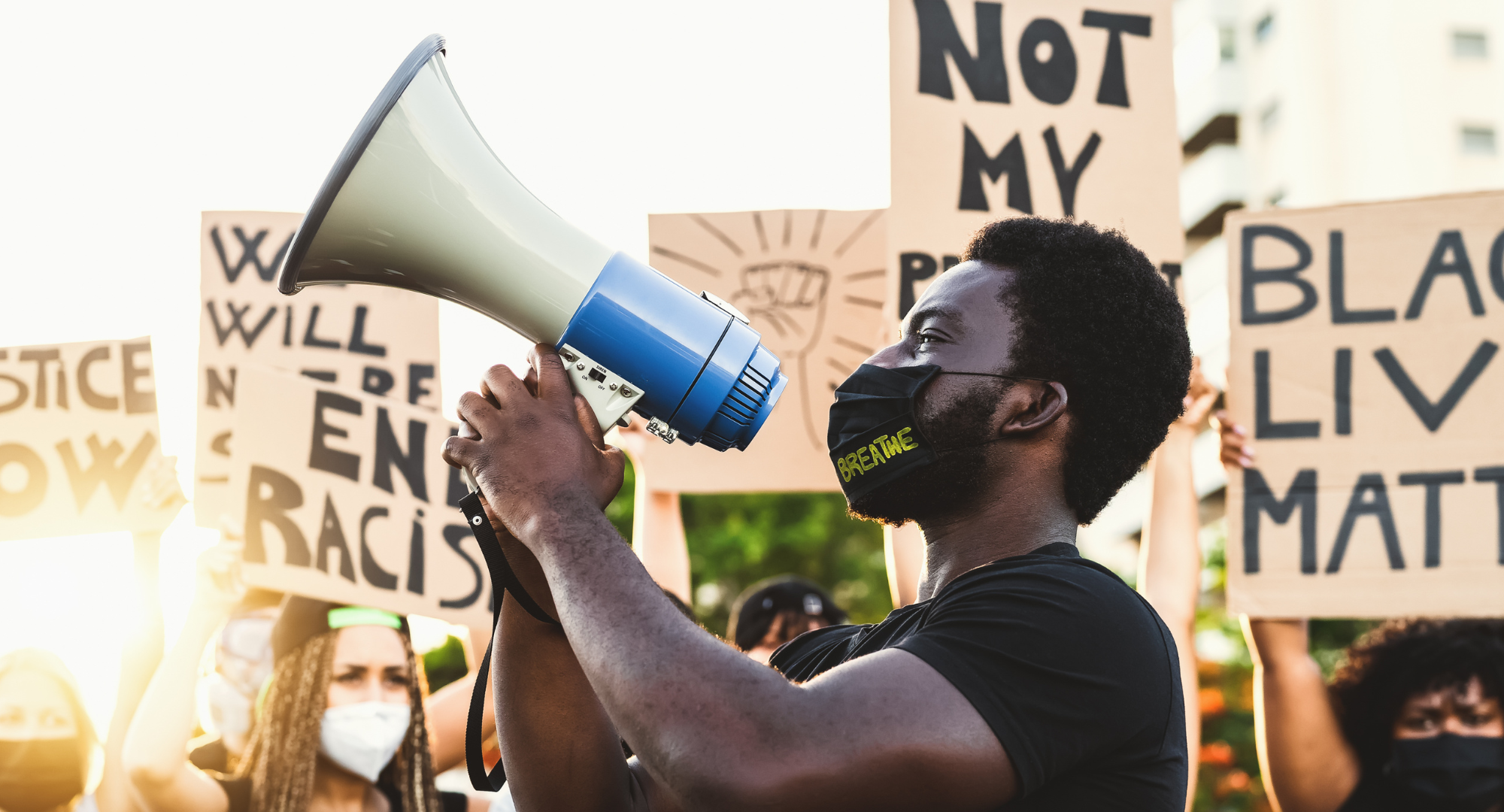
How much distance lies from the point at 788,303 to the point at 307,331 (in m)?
1.75

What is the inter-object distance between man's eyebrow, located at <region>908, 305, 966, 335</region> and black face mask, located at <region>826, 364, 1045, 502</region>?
0.07m

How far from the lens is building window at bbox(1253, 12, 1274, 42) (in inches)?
1287

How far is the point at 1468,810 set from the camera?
3609 millimetres

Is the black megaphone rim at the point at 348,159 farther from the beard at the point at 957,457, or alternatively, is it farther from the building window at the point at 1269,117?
the building window at the point at 1269,117

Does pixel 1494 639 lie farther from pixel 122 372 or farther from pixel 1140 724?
pixel 122 372

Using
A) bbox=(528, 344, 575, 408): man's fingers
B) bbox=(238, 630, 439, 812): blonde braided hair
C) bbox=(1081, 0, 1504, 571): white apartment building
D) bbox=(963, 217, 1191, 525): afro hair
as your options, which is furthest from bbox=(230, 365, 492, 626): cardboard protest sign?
bbox=(1081, 0, 1504, 571): white apartment building

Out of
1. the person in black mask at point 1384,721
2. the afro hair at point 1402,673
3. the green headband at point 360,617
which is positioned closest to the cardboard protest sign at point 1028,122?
the person in black mask at point 1384,721

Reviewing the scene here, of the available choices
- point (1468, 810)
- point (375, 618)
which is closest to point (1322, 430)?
point (1468, 810)

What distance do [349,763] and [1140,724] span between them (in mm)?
3268

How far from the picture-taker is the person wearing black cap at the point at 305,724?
3.96 meters

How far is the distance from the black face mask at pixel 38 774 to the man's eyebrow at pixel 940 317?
3746 mm

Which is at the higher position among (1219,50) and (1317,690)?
(1219,50)

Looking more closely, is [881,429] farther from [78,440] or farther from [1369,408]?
[78,440]

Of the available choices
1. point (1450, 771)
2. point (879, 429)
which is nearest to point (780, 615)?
point (1450, 771)
